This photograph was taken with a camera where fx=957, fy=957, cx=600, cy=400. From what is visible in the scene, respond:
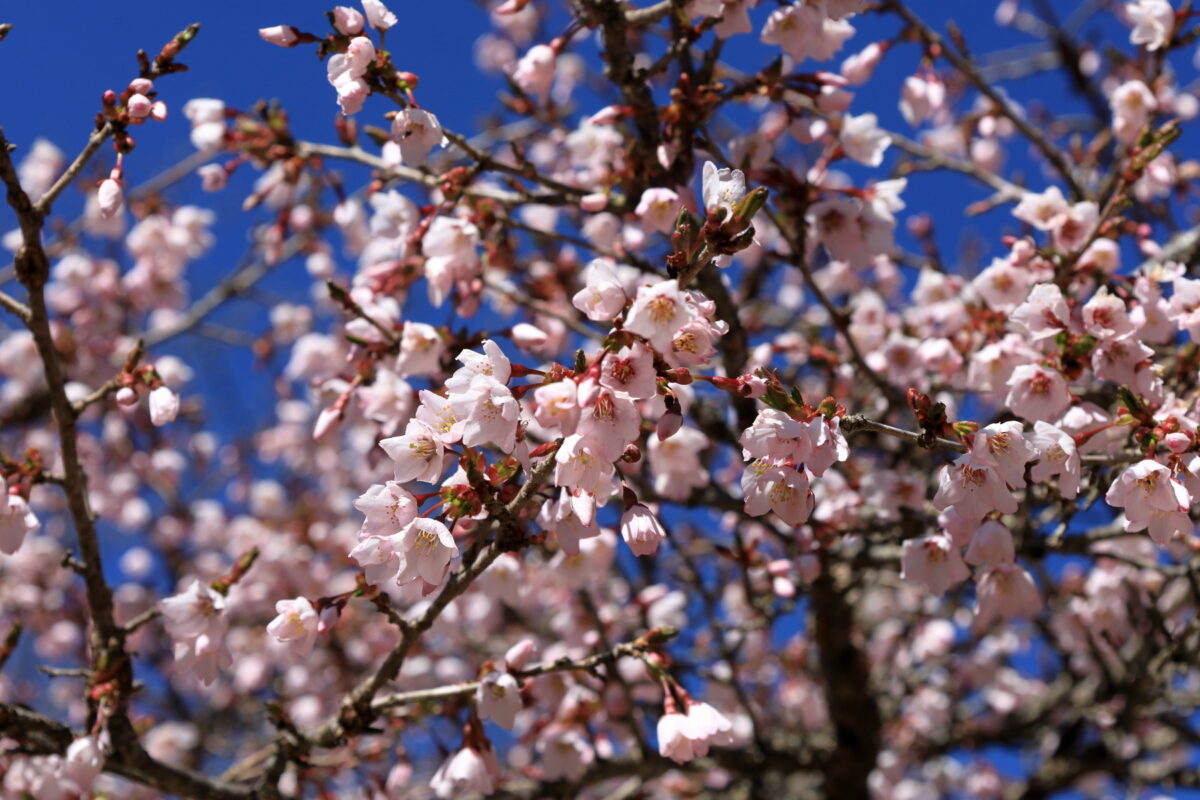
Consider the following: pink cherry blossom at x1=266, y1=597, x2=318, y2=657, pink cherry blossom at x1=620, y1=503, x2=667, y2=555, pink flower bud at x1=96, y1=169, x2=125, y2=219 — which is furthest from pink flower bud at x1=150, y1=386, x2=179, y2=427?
pink cherry blossom at x1=620, y1=503, x2=667, y2=555

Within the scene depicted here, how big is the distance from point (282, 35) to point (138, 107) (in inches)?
15.2

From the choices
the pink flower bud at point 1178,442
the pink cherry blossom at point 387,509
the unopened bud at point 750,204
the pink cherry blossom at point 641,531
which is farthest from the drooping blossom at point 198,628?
the pink flower bud at point 1178,442

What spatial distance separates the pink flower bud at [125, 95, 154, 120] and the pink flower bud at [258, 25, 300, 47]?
1.11ft

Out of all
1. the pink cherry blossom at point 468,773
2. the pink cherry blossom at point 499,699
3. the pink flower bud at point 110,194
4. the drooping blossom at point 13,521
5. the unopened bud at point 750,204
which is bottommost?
the pink cherry blossom at point 468,773

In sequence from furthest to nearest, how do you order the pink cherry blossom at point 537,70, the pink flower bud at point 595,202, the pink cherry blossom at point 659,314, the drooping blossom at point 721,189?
the pink cherry blossom at point 537,70 → the pink flower bud at point 595,202 → the drooping blossom at point 721,189 → the pink cherry blossom at point 659,314

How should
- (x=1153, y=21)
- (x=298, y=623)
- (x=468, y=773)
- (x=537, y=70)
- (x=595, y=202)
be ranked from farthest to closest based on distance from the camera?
(x=1153, y=21)
(x=537, y=70)
(x=595, y=202)
(x=468, y=773)
(x=298, y=623)

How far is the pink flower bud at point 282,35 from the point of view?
2.35 meters

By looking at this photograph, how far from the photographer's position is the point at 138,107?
223cm

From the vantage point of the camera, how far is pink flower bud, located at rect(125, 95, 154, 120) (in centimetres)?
222

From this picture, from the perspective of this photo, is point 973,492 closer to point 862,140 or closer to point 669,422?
point 669,422

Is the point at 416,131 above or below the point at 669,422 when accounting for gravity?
above

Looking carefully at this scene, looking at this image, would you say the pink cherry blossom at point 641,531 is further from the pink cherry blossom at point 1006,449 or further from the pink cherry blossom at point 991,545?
the pink cherry blossom at point 991,545

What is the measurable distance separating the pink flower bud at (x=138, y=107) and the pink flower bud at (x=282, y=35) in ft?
1.11

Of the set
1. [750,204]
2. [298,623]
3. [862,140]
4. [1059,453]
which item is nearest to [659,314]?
[750,204]
